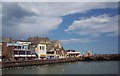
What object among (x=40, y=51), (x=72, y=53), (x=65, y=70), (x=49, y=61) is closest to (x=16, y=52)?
(x=49, y=61)

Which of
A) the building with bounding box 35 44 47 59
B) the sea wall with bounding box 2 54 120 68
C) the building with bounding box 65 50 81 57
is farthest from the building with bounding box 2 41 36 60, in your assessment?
the building with bounding box 65 50 81 57

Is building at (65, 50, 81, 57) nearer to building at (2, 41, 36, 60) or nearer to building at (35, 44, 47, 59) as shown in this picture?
building at (35, 44, 47, 59)

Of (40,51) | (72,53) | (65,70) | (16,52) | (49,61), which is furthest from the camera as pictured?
(72,53)

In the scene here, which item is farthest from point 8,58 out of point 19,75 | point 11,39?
point 19,75

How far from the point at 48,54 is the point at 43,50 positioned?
5.97 m

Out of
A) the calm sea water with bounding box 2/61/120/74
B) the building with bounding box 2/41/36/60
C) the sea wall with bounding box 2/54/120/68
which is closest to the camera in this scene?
the calm sea water with bounding box 2/61/120/74

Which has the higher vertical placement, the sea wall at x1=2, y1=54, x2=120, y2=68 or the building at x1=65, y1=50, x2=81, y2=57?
the building at x1=65, y1=50, x2=81, y2=57

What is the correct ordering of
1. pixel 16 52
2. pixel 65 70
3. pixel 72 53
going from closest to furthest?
pixel 65 70
pixel 16 52
pixel 72 53

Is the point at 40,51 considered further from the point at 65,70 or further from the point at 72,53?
the point at 72,53

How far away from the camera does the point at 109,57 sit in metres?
117

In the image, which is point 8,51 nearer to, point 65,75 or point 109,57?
point 65,75

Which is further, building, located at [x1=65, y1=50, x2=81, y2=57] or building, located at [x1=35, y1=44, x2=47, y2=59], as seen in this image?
building, located at [x1=65, y1=50, x2=81, y2=57]

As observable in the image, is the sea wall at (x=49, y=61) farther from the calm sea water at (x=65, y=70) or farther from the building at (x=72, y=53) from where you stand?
the building at (x=72, y=53)

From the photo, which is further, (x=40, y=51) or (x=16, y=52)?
(x=40, y=51)
